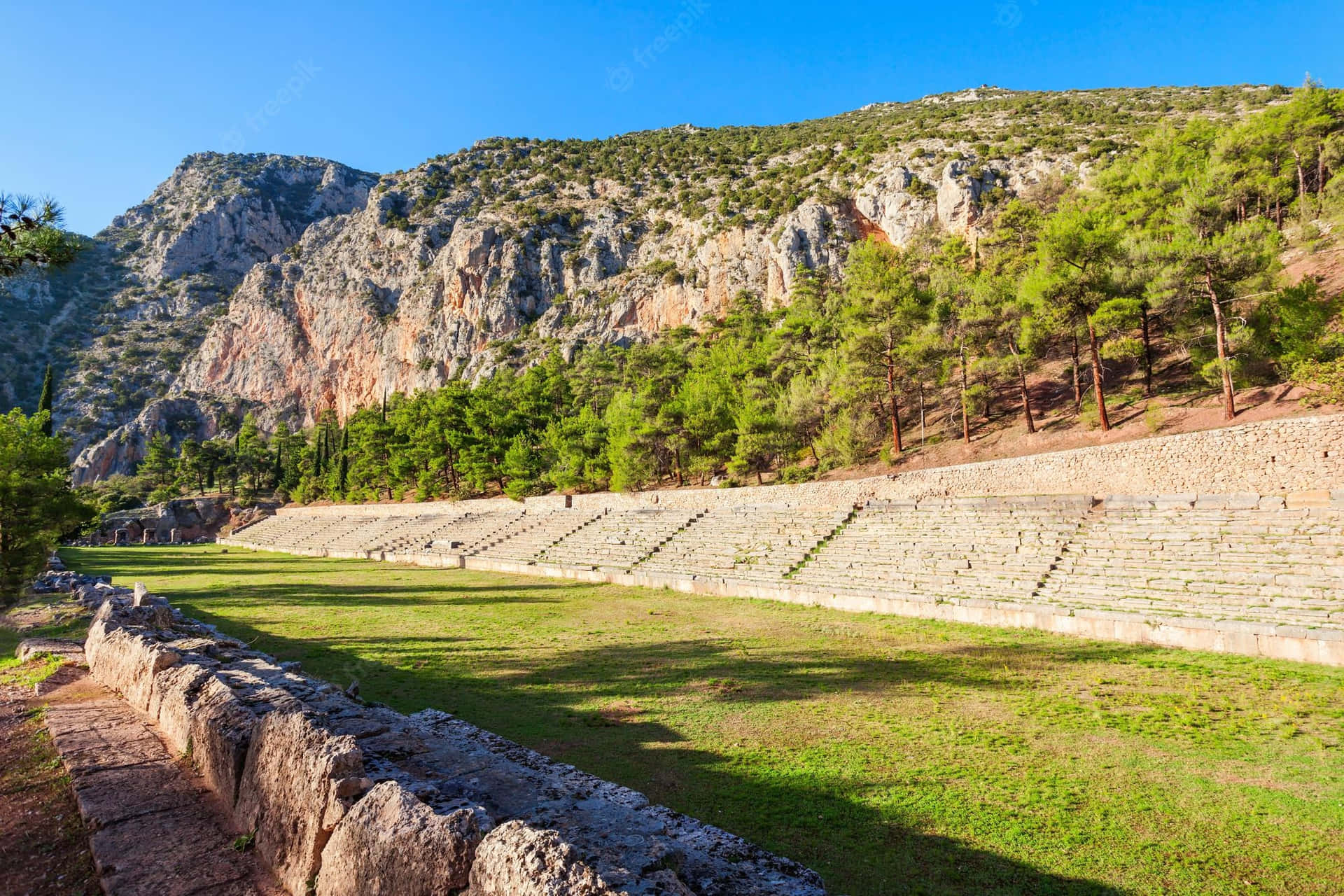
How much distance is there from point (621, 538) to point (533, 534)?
6.98 metres

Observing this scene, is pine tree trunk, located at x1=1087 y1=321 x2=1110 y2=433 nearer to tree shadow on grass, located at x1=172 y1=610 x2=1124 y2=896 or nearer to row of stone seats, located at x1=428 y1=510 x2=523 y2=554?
tree shadow on grass, located at x1=172 y1=610 x2=1124 y2=896

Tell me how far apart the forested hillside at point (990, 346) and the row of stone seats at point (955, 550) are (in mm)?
9202

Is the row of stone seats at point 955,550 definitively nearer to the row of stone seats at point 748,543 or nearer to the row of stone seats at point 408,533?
the row of stone seats at point 748,543

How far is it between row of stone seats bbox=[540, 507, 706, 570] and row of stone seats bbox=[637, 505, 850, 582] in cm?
82

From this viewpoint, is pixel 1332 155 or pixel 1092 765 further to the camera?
pixel 1332 155

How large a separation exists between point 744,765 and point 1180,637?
8.85 metres

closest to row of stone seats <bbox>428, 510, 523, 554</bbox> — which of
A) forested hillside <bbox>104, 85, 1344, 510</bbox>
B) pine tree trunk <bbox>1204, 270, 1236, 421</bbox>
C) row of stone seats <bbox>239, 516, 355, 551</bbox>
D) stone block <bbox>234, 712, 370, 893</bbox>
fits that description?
forested hillside <bbox>104, 85, 1344, 510</bbox>

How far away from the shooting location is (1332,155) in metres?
32.0

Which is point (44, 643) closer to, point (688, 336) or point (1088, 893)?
point (1088, 893)

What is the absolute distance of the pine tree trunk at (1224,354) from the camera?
63.5 feet

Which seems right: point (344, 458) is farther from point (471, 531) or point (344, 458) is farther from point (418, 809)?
point (418, 809)

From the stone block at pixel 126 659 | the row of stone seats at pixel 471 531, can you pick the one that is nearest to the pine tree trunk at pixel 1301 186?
the row of stone seats at pixel 471 531

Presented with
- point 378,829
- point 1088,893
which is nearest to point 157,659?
point 378,829

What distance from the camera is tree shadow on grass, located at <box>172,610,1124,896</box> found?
4.09 m
